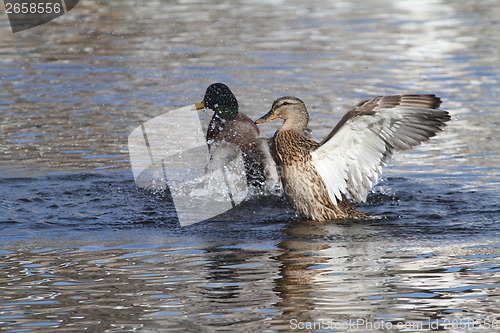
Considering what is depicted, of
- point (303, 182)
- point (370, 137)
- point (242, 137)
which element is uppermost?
point (370, 137)

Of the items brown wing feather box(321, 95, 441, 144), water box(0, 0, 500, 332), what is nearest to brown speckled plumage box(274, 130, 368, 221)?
water box(0, 0, 500, 332)

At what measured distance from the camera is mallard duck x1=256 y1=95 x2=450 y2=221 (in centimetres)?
672

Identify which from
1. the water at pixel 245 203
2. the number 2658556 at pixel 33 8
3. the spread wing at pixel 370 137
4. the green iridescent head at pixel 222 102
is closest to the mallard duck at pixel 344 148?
the spread wing at pixel 370 137

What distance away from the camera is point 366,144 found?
7.09 meters

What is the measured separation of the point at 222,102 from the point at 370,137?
102 inches

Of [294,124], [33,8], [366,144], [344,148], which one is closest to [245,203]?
[294,124]

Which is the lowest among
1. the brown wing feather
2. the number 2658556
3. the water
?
the water

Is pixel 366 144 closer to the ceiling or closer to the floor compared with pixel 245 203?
closer to the ceiling

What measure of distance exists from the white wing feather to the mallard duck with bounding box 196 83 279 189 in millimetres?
1001

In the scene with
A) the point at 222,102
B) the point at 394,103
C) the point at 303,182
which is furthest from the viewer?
the point at 222,102

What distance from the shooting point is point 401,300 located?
524 cm

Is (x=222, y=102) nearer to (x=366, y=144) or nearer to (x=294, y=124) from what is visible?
(x=294, y=124)

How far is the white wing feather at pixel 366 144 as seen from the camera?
6.77m

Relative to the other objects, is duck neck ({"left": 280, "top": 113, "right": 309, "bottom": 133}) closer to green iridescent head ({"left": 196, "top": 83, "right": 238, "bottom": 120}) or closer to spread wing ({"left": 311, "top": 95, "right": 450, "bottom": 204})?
spread wing ({"left": 311, "top": 95, "right": 450, "bottom": 204})
